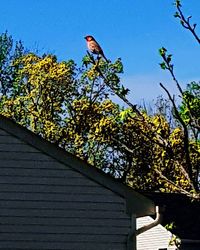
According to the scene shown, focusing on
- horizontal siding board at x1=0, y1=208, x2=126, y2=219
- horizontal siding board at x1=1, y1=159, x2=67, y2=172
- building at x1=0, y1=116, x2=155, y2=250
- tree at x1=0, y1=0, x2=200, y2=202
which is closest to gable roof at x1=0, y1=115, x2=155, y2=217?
building at x1=0, y1=116, x2=155, y2=250

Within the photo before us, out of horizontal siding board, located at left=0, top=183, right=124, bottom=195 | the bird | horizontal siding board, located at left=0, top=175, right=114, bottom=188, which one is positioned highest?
the bird

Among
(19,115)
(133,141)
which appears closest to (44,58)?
(19,115)

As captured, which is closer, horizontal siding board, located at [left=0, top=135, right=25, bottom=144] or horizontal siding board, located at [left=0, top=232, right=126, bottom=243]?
horizontal siding board, located at [left=0, top=232, right=126, bottom=243]

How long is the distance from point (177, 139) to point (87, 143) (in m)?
5.42

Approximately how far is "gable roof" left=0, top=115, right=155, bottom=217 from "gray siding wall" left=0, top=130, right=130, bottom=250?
0.10 metres

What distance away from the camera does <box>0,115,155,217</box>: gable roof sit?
1543cm

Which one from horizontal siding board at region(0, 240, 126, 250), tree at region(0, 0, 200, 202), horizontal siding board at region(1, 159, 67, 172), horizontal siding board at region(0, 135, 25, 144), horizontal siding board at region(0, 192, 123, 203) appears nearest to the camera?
horizontal siding board at region(0, 240, 126, 250)

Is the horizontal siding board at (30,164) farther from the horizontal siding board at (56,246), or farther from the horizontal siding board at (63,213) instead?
the horizontal siding board at (56,246)

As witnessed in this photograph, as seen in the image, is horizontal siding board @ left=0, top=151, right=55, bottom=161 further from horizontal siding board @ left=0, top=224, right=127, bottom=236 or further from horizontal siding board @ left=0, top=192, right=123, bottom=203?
horizontal siding board @ left=0, top=224, right=127, bottom=236

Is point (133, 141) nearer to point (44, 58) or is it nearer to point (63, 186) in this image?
point (44, 58)

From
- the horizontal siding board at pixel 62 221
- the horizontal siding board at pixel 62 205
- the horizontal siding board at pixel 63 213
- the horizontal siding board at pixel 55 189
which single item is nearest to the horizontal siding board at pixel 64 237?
the horizontal siding board at pixel 62 221

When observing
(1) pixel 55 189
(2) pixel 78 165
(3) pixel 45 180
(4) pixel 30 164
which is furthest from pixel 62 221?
(4) pixel 30 164

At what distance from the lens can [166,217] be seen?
31281 millimetres

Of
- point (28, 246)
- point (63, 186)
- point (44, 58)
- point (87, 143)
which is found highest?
point (44, 58)
